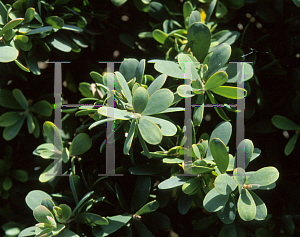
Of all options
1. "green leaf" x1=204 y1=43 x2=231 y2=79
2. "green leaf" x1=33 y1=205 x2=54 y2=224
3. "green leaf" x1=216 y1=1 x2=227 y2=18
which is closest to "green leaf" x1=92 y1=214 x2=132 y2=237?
"green leaf" x1=33 y1=205 x2=54 y2=224

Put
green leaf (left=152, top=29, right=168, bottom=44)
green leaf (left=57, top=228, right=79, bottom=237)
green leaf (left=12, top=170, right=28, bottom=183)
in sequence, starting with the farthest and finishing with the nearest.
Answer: green leaf (left=12, top=170, right=28, bottom=183), green leaf (left=152, top=29, right=168, bottom=44), green leaf (left=57, top=228, right=79, bottom=237)

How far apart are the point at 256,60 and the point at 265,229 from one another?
0.53 m

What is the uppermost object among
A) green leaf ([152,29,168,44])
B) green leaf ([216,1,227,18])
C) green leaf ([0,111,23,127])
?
green leaf ([216,1,227,18])

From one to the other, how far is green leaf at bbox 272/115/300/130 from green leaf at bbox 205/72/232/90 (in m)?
0.26

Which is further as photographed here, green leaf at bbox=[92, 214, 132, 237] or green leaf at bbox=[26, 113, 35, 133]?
green leaf at bbox=[26, 113, 35, 133]

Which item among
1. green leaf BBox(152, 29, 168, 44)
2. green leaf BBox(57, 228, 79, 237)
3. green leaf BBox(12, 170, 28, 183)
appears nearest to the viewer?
green leaf BBox(57, 228, 79, 237)

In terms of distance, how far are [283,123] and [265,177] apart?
26 cm

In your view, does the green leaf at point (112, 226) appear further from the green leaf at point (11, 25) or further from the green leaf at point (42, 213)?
the green leaf at point (11, 25)

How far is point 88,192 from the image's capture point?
2.43 ft

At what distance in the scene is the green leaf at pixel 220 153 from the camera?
0.58m

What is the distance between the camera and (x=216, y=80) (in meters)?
0.64

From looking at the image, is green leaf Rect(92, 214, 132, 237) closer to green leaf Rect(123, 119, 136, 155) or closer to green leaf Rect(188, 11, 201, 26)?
green leaf Rect(123, 119, 136, 155)

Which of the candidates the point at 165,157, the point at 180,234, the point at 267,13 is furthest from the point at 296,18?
the point at 180,234

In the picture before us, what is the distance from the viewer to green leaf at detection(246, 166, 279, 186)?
1.96 ft
